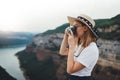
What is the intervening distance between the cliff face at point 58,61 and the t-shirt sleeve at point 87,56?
2521 inches

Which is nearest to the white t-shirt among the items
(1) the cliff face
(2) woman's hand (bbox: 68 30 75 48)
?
(2) woman's hand (bbox: 68 30 75 48)

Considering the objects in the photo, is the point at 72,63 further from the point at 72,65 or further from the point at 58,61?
the point at 58,61

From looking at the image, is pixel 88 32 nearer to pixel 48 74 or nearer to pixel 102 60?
pixel 102 60

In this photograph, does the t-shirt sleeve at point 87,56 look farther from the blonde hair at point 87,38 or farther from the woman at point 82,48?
the blonde hair at point 87,38

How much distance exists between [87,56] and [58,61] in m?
104

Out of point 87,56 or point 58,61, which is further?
point 58,61

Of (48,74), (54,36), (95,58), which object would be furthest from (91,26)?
(54,36)

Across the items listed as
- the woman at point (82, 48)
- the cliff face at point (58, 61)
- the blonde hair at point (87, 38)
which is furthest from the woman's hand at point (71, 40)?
the cliff face at point (58, 61)

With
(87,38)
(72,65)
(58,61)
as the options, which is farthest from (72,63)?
(58,61)

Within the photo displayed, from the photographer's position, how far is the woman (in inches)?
224

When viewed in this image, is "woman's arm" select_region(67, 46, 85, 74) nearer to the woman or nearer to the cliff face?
the woman

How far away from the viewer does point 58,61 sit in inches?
4294

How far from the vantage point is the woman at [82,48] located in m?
5.69

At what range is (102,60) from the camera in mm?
75688
